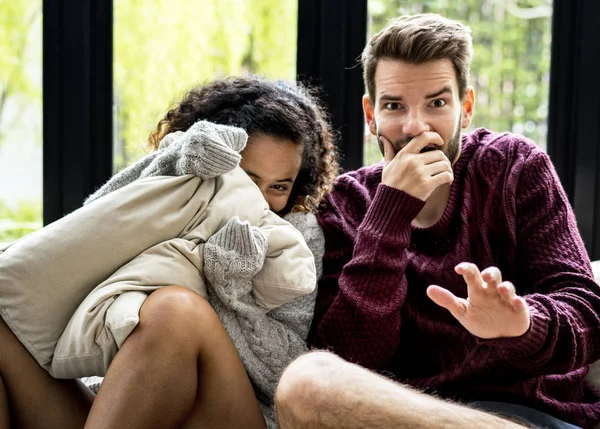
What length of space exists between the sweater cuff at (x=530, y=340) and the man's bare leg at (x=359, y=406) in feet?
0.68

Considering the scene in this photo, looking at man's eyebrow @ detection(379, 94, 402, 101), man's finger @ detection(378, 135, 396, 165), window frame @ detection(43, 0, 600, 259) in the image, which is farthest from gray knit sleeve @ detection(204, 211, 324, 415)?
window frame @ detection(43, 0, 600, 259)

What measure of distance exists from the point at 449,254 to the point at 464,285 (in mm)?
77

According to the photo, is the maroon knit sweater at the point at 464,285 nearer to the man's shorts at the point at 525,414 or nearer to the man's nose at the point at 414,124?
the man's shorts at the point at 525,414

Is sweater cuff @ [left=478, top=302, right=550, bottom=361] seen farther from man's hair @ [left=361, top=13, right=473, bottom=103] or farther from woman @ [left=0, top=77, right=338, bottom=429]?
man's hair @ [left=361, top=13, right=473, bottom=103]

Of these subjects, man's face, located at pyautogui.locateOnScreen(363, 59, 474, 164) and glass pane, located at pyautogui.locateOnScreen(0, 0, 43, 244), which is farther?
glass pane, located at pyautogui.locateOnScreen(0, 0, 43, 244)

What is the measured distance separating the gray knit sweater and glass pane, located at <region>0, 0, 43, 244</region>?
92 cm

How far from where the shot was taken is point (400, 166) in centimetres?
160

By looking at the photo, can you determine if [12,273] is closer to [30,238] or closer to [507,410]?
[30,238]

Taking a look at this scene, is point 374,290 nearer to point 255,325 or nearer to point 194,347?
point 255,325

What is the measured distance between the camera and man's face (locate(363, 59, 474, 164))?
1.62 m

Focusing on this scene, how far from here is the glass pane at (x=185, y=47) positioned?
7.62 ft

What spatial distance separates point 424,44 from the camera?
163cm

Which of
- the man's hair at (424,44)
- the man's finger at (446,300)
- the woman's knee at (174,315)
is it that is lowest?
the woman's knee at (174,315)

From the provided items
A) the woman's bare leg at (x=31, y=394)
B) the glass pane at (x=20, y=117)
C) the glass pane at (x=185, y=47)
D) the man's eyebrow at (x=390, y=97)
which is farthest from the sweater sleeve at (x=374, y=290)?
the glass pane at (x=20, y=117)
